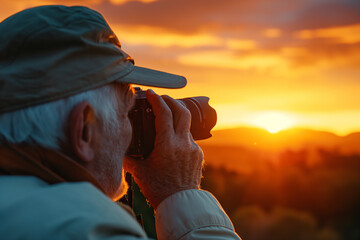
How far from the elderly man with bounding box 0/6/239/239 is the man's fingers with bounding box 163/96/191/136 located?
1.23ft

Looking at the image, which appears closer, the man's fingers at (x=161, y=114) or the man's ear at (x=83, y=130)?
the man's ear at (x=83, y=130)

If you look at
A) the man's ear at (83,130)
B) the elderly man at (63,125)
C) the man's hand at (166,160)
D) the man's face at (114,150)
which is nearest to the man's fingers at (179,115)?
the man's hand at (166,160)

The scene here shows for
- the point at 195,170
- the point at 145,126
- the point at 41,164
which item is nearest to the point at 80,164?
the point at 41,164

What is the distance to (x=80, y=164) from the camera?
1.11 metres

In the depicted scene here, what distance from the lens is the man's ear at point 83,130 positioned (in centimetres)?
107

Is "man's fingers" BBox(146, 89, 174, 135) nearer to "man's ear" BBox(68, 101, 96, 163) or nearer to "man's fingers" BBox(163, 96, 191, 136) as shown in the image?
"man's fingers" BBox(163, 96, 191, 136)

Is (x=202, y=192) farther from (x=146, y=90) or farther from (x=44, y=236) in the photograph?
(x=44, y=236)

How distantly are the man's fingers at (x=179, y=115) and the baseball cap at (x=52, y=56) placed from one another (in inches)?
21.8

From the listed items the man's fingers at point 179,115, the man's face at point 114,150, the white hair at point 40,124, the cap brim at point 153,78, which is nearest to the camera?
the white hair at point 40,124

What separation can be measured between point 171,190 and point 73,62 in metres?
0.76

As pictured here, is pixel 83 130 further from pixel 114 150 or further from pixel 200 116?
pixel 200 116

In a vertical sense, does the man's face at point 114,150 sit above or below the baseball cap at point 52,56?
below

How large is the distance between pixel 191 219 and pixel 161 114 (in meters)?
0.46

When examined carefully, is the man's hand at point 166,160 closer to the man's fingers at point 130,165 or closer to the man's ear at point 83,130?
the man's fingers at point 130,165
